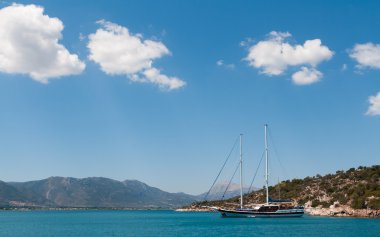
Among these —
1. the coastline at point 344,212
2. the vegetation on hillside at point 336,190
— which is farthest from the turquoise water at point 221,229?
the vegetation on hillside at point 336,190

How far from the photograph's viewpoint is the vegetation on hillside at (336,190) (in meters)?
120

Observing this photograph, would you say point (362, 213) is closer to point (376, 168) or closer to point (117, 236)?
point (376, 168)

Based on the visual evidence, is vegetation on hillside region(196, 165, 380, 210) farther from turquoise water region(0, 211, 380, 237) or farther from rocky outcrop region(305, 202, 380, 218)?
turquoise water region(0, 211, 380, 237)

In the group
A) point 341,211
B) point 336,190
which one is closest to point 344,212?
point 341,211

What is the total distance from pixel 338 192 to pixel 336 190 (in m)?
3.28

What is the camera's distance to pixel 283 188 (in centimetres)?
16638

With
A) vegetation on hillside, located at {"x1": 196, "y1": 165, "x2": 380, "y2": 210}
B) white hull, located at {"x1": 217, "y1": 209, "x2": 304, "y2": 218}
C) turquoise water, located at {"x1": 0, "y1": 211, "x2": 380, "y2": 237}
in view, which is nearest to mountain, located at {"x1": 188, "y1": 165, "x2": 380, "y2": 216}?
vegetation on hillside, located at {"x1": 196, "y1": 165, "x2": 380, "y2": 210}

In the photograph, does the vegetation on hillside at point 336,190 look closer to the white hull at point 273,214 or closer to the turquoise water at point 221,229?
the white hull at point 273,214

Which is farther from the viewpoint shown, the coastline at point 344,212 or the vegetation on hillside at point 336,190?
the vegetation on hillside at point 336,190

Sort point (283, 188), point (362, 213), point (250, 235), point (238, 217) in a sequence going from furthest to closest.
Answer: point (283, 188) < point (238, 217) < point (362, 213) < point (250, 235)

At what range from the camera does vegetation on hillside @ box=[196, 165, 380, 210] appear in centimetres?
12018

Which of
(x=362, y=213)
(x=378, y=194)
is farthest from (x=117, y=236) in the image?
(x=378, y=194)

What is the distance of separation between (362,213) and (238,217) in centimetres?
2982

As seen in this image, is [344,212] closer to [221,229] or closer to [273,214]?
[273,214]
